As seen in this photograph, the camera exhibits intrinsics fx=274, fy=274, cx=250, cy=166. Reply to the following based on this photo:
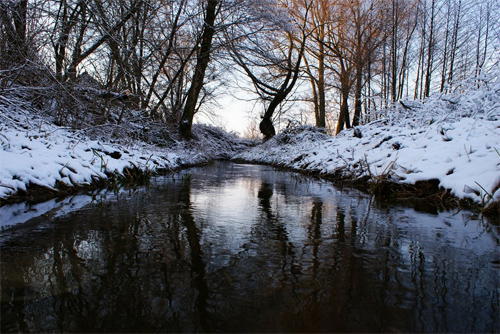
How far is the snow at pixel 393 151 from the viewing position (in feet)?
9.17

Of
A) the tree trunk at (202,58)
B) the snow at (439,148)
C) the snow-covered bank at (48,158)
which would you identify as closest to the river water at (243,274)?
the snow-covered bank at (48,158)

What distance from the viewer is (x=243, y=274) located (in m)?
1.21

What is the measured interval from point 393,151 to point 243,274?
13.9 ft

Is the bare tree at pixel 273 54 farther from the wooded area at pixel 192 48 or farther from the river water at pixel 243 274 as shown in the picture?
the river water at pixel 243 274

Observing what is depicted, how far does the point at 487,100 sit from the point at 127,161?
234 inches

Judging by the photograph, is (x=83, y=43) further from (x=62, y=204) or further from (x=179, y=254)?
(x=179, y=254)

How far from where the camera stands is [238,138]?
73.3ft

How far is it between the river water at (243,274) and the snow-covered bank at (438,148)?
926 millimetres

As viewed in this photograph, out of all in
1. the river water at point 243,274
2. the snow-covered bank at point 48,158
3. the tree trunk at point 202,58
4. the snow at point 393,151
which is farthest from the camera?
the tree trunk at point 202,58

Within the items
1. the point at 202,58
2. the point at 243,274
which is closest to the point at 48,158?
the point at 243,274

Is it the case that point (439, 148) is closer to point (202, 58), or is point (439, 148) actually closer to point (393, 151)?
point (393, 151)

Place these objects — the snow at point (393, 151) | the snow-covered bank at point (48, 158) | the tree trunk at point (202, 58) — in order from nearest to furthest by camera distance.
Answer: the snow-covered bank at point (48, 158) → the snow at point (393, 151) → the tree trunk at point (202, 58)

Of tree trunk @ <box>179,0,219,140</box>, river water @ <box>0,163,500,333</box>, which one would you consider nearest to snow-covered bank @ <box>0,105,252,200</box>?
river water @ <box>0,163,500,333</box>

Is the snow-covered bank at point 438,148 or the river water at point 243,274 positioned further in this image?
the snow-covered bank at point 438,148
